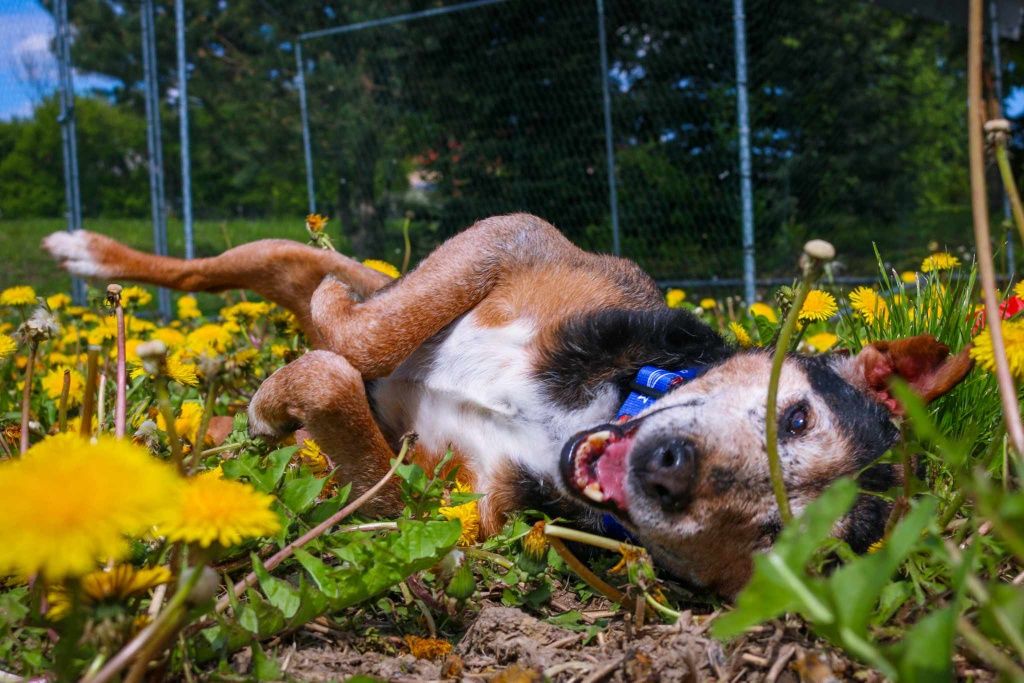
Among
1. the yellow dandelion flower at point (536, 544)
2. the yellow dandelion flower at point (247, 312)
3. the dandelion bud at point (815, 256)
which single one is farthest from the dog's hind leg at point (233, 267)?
the dandelion bud at point (815, 256)

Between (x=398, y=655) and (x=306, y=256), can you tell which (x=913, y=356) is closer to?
(x=398, y=655)

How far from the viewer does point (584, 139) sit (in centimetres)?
1095

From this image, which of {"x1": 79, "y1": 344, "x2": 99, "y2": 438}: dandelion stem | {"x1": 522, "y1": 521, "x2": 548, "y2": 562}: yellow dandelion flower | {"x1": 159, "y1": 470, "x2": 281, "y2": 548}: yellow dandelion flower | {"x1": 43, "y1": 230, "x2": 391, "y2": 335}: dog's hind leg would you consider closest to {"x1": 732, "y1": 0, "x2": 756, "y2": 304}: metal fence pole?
{"x1": 43, "y1": 230, "x2": 391, "y2": 335}: dog's hind leg

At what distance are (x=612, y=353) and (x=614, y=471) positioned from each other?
0.50 m

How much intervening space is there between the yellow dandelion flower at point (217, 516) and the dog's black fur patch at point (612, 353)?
169 centimetres

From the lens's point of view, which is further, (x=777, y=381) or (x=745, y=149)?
(x=745, y=149)

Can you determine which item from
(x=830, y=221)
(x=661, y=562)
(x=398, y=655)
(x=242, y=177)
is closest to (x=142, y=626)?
(x=398, y=655)

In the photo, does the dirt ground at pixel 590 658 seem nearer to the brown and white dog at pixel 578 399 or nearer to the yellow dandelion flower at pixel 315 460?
the brown and white dog at pixel 578 399

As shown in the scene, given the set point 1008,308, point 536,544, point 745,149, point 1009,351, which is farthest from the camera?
point 745,149

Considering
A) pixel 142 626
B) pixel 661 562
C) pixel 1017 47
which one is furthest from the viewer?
pixel 1017 47

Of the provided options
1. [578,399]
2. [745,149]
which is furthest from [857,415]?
[745,149]

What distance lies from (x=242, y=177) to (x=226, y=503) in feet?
41.3

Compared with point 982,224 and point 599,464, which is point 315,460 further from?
point 982,224

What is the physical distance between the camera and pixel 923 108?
13555 millimetres
